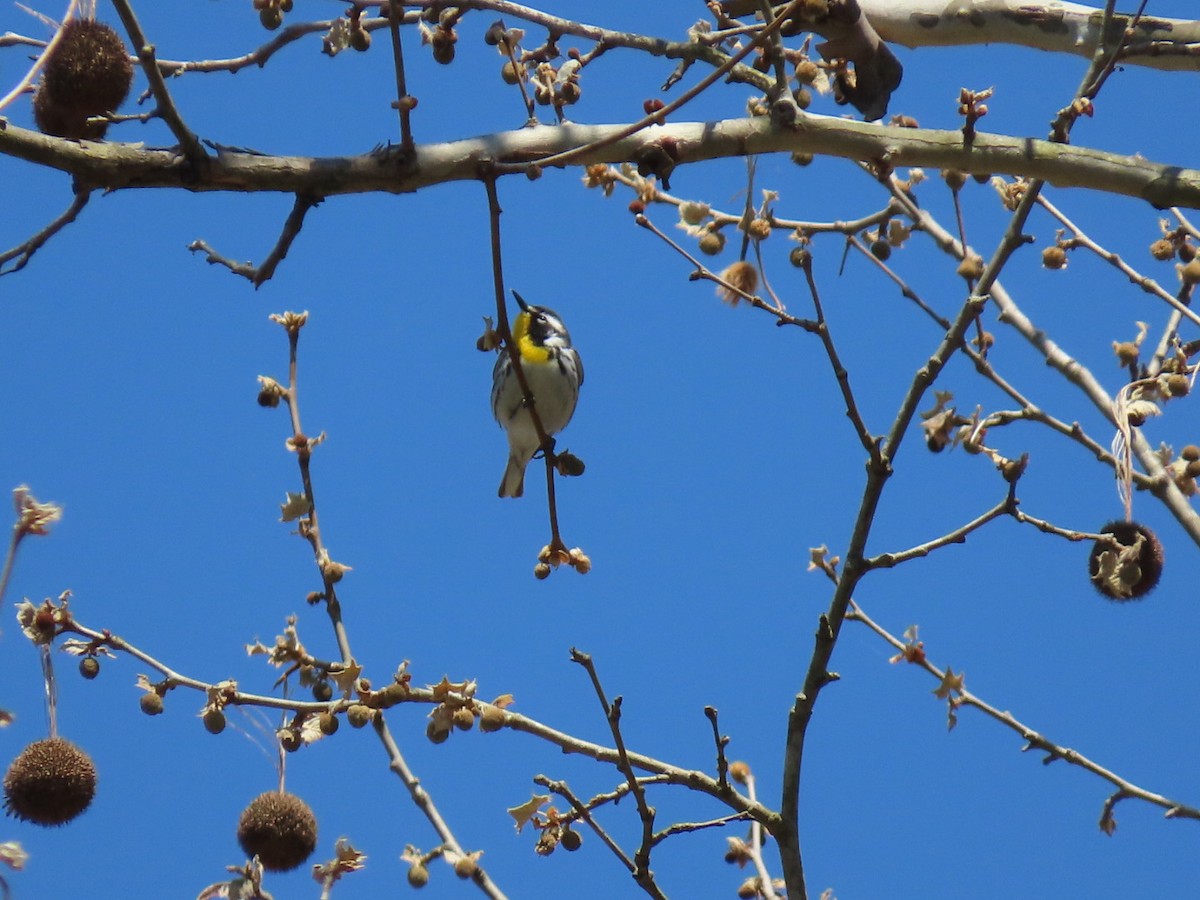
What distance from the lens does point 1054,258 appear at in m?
4.82

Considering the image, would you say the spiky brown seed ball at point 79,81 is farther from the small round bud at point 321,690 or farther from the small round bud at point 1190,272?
the small round bud at point 1190,272

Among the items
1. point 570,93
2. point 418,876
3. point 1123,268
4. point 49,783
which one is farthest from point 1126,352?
point 49,783

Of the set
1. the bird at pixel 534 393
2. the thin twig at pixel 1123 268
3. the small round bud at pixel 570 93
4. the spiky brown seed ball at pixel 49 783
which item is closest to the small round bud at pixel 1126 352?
the thin twig at pixel 1123 268

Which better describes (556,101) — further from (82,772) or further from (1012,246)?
(82,772)

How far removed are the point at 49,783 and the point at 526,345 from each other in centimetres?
361

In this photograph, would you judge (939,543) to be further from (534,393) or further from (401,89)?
(534,393)

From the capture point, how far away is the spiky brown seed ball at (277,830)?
12.4 ft

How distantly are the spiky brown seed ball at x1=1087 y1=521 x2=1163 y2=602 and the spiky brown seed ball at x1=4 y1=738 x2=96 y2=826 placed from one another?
9.07 feet

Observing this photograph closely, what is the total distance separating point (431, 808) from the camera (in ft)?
11.6

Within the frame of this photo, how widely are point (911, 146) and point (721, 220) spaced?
88 cm

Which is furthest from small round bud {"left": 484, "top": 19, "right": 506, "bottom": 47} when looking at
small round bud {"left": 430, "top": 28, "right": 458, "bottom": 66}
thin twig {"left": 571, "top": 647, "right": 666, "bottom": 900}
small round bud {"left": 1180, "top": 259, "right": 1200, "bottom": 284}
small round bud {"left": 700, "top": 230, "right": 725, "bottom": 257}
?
small round bud {"left": 1180, "top": 259, "right": 1200, "bottom": 284}

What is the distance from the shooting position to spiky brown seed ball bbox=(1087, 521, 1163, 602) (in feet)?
11.2

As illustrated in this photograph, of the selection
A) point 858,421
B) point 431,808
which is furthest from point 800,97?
point 431,808

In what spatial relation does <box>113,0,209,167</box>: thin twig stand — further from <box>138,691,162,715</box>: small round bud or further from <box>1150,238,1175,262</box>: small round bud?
<box>1150,238,1175,262</box>: small round bud
